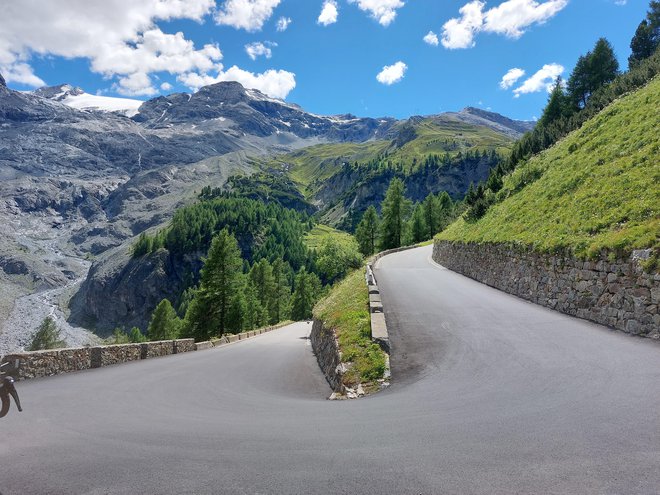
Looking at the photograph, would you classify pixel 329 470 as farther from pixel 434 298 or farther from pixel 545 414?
pixel 434 298

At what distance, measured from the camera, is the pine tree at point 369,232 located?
78.3m

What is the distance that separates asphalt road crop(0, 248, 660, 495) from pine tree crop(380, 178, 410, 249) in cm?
5806

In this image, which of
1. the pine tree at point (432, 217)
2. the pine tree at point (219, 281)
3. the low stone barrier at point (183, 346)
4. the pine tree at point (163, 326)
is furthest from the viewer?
the pine tree at point (432, 217)

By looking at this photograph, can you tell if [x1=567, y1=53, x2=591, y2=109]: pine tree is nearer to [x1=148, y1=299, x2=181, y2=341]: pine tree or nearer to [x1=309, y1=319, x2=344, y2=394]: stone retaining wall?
[x1=309, y1=319, x2=344, y2=394]: stone retaining wall

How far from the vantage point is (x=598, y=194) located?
54.6ft

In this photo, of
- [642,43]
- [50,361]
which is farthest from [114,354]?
[642,43]

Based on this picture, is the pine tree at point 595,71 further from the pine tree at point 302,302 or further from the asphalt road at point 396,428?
the asphalt road at point 396,428

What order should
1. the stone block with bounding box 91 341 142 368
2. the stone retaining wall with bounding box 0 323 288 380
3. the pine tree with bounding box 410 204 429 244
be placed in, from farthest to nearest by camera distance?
1. the pine tree with bounding box 410 204 429 244
2. the stone block with bounding box 91 341 142 368
3. the stone retaining wall with bounding box 0 323 288 380

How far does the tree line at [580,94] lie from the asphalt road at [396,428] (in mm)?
27801

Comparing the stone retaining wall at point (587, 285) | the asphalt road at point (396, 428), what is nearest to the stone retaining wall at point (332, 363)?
the asphalt road at point (396, 428)

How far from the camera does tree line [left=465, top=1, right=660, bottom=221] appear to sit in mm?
42531


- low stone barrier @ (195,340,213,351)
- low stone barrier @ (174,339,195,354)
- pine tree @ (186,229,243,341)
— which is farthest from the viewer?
pine tree @ (186,229,243,341)

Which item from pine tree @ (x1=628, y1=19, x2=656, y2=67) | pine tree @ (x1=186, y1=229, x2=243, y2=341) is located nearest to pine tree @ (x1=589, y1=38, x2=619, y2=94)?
pine tree @ (x1=628, y1=19, x2=656, y2=67)

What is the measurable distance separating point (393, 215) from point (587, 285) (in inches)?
2251
